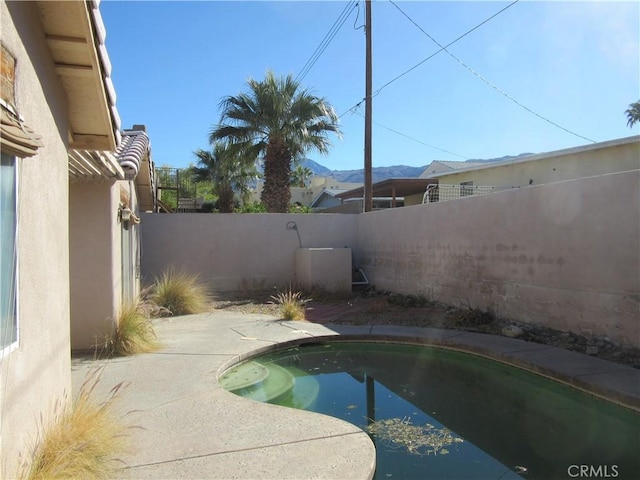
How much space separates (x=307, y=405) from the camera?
Result: 5.59 m

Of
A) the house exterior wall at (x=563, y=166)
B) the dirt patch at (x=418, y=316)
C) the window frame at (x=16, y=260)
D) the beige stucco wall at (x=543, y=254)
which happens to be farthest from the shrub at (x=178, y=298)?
the house exterior wall at (x=563, y=166)

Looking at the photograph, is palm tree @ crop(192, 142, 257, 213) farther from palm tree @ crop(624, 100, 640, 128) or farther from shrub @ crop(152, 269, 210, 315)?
palm tree @ crop(624, 100, 640, 128)

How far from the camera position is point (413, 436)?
15.1 feet

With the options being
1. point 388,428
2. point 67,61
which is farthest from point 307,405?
point 67,61

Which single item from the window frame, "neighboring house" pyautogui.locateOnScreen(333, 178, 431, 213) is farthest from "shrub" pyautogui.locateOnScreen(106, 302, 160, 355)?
"neighboring house" pyautogui.locateOnScreen(333, 178, 431, 213)

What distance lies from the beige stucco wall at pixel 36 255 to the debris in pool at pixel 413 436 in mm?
2960

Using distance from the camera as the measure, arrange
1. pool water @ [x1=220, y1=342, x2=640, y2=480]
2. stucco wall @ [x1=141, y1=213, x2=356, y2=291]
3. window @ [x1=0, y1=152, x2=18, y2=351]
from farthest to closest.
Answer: stucco wall @ [x1=141, y1=213, x2=356, y2=291], pool water @ [x1=220, y1=342, x2=640, y2=480], window @ [x1=0, y1=152, x2=18, y2=351]

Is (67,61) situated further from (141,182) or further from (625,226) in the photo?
(141,182)

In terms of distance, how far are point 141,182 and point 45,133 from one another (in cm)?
981

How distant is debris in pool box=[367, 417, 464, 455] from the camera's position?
4.31 metres

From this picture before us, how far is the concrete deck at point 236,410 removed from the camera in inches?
140

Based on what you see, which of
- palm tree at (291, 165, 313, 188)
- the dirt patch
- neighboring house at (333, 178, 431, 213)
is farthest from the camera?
palm tree at (291, 165, 313, 188)

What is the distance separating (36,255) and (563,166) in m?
15.1

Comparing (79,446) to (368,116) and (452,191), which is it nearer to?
(368,116)
